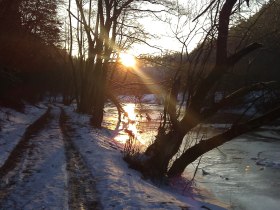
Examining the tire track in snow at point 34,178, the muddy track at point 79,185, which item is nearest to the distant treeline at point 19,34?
the tire track in snow at point 34,178

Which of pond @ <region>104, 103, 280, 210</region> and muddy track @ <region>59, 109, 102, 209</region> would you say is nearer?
muddy track @ <region>59, 109, 102, 209</region>

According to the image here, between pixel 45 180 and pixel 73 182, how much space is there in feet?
2.04

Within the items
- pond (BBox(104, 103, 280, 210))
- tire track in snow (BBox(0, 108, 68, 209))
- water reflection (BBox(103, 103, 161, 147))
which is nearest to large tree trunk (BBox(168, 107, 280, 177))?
pond (BBox(104, 103, 280, 210))

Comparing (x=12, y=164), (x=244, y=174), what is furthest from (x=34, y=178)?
(x=244, y=174)

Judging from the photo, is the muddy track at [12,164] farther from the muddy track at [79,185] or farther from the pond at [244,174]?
the pond at [244,174]

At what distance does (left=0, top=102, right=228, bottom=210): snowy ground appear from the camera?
773 centimetres

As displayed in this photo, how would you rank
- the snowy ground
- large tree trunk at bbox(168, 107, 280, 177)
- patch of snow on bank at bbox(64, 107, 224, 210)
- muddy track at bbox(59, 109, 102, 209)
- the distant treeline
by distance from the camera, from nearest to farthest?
muddy track at bbox(59, 109, 102, 209)
the snowy ground
patch of snow on bank at bbox(64, 107, 224, 210)
large tree trunk at bbox(168, 107, 280, 177)
the distant treeline

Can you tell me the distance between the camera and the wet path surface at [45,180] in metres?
7.52

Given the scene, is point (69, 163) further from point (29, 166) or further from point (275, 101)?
point (275, 101)

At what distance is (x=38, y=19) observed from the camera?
2120 centimetres

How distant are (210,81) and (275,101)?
183 centimetres

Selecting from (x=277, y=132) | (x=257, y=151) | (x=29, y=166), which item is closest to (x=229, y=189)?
(x=29, y=166)

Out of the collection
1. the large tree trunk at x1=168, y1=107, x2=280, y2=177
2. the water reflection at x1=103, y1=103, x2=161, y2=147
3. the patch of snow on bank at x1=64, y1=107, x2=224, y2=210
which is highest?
the large tree trunk at x1=168, y1=107, x2=280, y2=177

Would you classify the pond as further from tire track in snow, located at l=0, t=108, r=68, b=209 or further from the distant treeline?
the distant treeline
